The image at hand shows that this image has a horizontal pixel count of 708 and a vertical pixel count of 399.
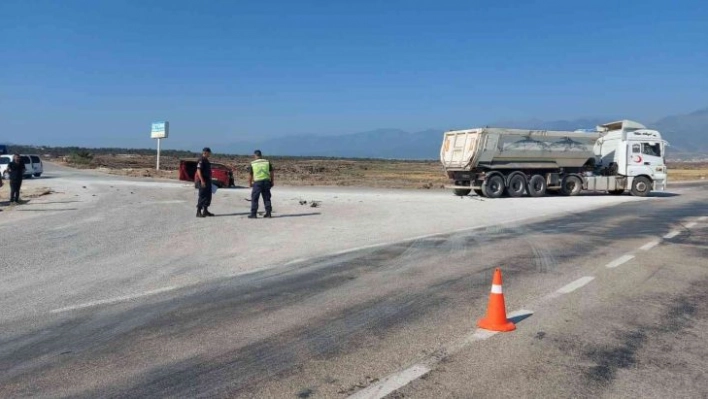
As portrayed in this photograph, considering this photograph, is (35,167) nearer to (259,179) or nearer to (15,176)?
(15,176)

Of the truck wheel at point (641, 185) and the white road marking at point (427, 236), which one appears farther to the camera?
the truck wheel at point (641, 185)

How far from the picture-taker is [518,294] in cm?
739

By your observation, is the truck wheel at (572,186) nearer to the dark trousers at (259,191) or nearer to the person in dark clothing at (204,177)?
the dark trousers at (259,191)

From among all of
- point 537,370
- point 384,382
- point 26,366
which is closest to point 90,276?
point 26,366

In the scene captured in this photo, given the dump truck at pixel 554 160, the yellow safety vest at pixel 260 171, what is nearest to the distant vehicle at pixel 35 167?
the dump truck at pixel 554 160

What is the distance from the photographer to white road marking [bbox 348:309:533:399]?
168 inches

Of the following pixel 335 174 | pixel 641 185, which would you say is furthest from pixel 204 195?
pixel 335 174

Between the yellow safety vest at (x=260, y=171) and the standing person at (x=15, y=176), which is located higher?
the yellow safety vest at (x=260, y=171)

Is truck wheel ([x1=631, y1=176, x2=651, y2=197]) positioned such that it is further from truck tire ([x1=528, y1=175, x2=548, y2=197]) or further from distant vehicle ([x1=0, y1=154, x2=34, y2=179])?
distant vehicle ([x1=0, y1=154, x2=34, y2=179])

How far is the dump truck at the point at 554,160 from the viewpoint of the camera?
27344mm

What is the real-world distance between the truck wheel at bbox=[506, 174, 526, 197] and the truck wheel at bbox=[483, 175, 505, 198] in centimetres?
42

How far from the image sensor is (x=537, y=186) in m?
28.6

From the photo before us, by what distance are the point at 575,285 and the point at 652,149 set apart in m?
24.9

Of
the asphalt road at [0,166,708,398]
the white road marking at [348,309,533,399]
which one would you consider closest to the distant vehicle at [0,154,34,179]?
the asphalt road at [0,166,708,398]
